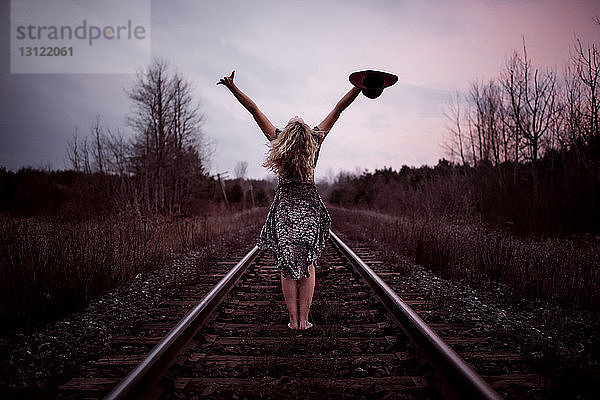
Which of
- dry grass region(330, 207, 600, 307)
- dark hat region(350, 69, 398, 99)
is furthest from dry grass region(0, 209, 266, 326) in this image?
dry grass region(330, 207, 600, 307)

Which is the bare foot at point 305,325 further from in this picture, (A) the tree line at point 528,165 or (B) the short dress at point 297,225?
(A) the tree line at point 528,165

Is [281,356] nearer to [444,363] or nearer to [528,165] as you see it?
[444,363]

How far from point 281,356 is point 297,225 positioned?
3.48 ft

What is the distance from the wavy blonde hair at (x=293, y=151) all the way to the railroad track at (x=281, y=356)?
56.2 inches

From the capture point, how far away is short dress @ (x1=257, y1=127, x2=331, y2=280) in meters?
3.13

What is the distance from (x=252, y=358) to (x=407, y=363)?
3.69 ft

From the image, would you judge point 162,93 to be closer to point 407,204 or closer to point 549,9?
point 407,204

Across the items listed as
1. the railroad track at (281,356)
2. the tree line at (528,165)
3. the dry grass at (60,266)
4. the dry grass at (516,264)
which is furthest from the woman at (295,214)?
the tree line at (528,165)

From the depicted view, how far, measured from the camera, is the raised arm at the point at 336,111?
3.23m

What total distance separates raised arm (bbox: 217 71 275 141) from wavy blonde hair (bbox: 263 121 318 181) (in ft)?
0.97

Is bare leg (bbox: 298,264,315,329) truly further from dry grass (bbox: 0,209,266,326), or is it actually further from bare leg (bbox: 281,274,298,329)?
dry grass (bbox: 0,209,266,326)

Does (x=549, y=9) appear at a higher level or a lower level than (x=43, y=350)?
higher

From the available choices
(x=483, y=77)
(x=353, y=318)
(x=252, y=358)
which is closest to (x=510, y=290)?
(x=353, y=318)

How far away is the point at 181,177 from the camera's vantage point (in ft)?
64.2
